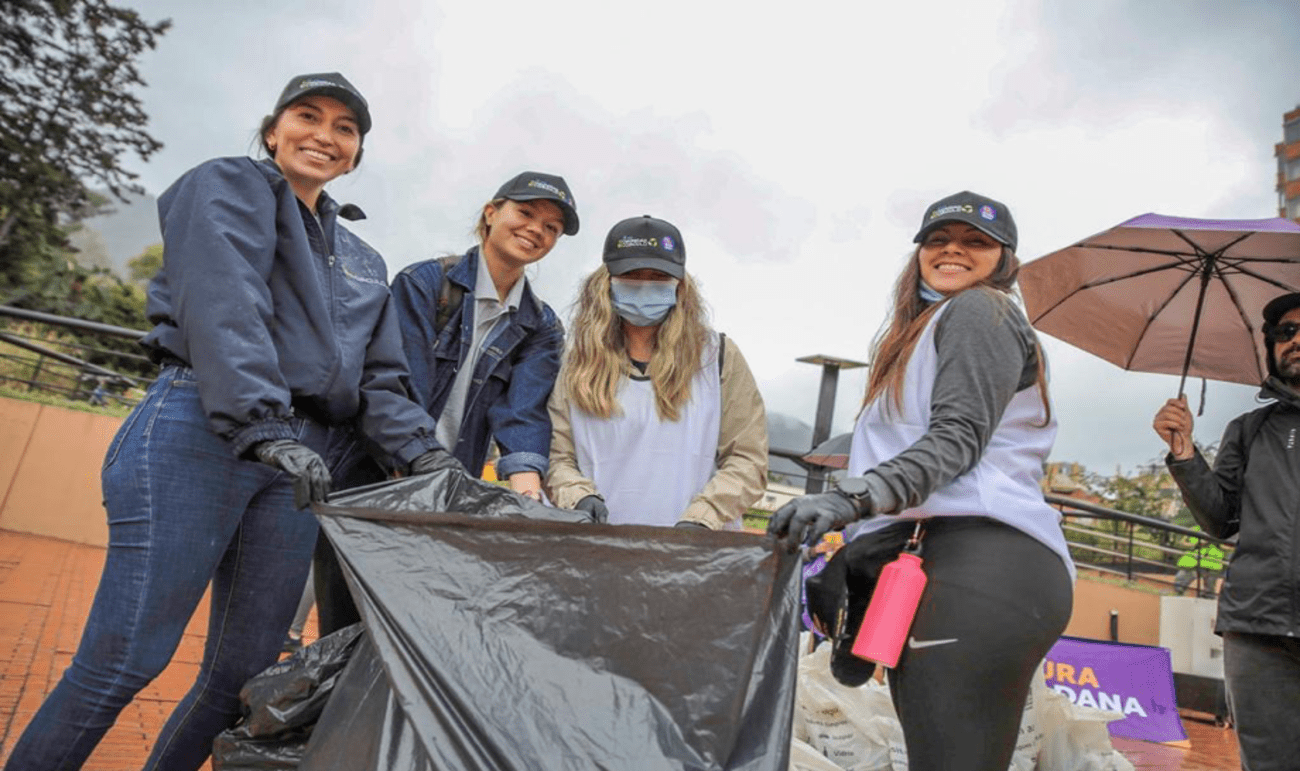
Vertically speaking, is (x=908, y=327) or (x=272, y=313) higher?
(x=908, y=327)

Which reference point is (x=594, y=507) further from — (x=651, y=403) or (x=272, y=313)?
(x=272, y=313)

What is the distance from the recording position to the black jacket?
2.15 metres

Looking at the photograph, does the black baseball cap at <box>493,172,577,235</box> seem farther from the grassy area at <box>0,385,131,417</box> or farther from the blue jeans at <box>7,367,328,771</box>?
the grassy area at <box>0,385,131,417</box>

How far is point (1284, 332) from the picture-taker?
2.38 metres

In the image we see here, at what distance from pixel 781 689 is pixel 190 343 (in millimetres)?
1261

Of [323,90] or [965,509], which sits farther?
[323,90]

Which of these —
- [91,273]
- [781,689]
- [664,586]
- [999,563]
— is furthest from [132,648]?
[91,273]

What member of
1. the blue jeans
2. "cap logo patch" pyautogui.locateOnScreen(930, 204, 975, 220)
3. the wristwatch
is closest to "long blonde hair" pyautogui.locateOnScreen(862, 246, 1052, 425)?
"cap logo patch" pyautogui.locateOnScreen(930, 204, 975, 220)

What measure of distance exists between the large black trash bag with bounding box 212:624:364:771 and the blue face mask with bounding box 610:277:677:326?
1.09 meters

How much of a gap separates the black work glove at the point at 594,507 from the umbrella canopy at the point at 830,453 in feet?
14.0

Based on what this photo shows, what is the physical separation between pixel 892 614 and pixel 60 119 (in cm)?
2289

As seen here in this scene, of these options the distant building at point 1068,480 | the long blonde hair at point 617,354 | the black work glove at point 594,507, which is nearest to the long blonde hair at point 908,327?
the long blonde hair at point 617,354

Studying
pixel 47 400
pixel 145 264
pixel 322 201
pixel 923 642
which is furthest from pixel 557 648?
pixel 145 264

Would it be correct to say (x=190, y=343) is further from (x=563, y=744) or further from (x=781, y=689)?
(x=781, y=689)
